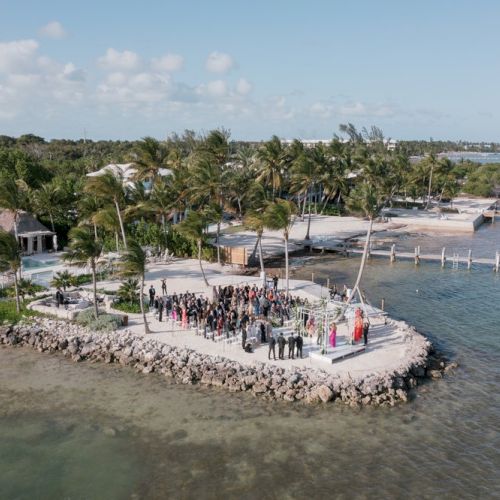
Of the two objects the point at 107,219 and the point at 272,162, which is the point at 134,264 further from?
the point at 272,162

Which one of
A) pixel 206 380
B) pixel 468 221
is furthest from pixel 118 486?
pixel 468 221

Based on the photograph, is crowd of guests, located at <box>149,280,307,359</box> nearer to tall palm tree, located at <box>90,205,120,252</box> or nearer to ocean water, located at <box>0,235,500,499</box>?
ocean water, located at <box>0,235,500,499</box>

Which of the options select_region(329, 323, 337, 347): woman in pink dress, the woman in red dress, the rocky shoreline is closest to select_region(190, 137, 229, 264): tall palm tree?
the rocky shoreline

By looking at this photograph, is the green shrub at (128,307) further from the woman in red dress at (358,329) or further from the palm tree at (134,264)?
the woman in red dress at (358,329)

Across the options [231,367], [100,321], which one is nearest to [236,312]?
[231,367]

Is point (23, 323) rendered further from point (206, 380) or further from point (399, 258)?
point (399, 258)

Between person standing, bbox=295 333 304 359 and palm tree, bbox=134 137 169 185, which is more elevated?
palm tree, bbox=134 137 169 185
